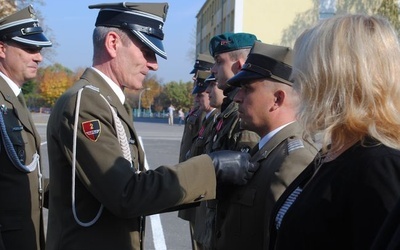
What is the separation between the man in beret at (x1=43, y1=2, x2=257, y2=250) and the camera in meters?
2.51

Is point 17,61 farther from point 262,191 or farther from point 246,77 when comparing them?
point 262,191

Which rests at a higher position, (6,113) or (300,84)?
(300,84)

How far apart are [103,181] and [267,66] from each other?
3.17ft

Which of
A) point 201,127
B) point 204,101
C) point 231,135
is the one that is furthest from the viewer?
point 204,101

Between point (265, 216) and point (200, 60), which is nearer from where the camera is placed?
point (265, 216)

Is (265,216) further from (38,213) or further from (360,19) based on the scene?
(38,213)

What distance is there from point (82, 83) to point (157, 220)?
231 inches

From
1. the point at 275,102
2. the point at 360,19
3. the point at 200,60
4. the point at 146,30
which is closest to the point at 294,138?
the point at 275,102

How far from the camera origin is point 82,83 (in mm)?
2807

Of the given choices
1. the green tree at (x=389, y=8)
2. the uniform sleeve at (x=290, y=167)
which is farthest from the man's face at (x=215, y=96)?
the green tree at (x=389, y=8)

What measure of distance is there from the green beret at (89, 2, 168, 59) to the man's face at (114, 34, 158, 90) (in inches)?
1.7

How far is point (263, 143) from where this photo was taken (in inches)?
115

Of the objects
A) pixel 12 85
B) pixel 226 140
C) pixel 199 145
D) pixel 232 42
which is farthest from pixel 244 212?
pixel 199 145

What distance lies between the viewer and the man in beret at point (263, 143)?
2.67 meters
